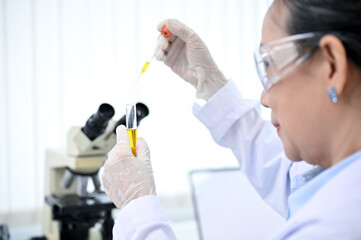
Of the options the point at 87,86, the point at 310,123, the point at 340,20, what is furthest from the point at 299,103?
the point at 87,86

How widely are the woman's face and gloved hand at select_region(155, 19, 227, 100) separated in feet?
1.65

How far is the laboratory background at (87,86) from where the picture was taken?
205cm

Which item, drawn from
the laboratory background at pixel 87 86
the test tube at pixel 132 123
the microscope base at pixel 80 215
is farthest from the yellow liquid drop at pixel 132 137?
the laboratory background at pixel 87 86

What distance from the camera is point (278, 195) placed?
1308 mm

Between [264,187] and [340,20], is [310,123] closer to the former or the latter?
[340,20]

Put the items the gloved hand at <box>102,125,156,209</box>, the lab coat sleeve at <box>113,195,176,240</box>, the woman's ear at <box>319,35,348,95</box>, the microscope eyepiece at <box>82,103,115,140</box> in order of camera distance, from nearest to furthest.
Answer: the woman's ear at <box>319,35,348,95</box> → the lab coat sleeve at <box>113,195,176,240</box> → the gloved hand at <box>102,125,156,209</box> → the microscope eyepiece at <box>82,103,115,140</box>

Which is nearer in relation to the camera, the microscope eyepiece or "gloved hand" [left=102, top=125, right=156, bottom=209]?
"gloved hand" [left=102, top=125, right=156, bottom=209]

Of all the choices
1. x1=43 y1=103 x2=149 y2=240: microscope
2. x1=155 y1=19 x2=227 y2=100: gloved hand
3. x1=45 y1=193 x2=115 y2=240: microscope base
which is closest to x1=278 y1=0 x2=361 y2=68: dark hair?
x1=155 y1=19 x2=227 y2=100: gloved hand

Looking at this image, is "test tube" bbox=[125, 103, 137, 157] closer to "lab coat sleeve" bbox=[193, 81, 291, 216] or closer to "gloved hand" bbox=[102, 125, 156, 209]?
"gloved hand" bbox=[102, 125, 156, 209]

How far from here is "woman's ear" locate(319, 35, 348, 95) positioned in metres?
0.70

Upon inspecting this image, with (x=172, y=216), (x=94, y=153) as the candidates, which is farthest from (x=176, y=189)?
(x=94, y=153)

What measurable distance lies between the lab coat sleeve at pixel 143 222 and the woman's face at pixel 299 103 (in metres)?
0.30

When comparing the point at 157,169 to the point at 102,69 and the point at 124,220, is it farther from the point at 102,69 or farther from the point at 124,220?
the point at 124,220

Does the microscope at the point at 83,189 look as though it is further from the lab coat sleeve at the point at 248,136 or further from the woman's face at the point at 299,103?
the woman's face at the point at 299,103
